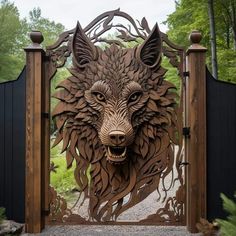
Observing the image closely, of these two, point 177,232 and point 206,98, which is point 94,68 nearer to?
point 206,98

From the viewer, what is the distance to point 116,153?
4.34m

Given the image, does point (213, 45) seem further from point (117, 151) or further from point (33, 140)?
point (33, 140)

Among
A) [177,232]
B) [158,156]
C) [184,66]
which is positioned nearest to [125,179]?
[158,156]

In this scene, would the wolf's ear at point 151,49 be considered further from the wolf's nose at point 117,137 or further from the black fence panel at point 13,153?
the black fence panel at point 13,153

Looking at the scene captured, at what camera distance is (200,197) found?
4277mm

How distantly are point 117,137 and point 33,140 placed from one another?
3.22 ft

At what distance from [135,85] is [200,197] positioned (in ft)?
4.91

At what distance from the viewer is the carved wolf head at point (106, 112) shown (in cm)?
445

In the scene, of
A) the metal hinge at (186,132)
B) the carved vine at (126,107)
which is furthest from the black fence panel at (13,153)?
the metal hinge at (186,132)

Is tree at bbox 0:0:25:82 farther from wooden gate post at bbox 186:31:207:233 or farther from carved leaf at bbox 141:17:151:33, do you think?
wooden gate post at bbox 186:31:207:233

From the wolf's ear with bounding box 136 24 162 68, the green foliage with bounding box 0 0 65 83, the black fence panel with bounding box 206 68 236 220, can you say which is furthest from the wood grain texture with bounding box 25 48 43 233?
the green foliage with bounding box 0 0 65 83

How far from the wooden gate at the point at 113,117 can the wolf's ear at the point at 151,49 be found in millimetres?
12

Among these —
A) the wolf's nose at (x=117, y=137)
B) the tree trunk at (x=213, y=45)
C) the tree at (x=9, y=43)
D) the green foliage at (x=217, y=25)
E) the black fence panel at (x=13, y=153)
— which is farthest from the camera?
the tree at (x=9, y=43)

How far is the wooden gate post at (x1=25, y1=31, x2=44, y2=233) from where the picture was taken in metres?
4.32
